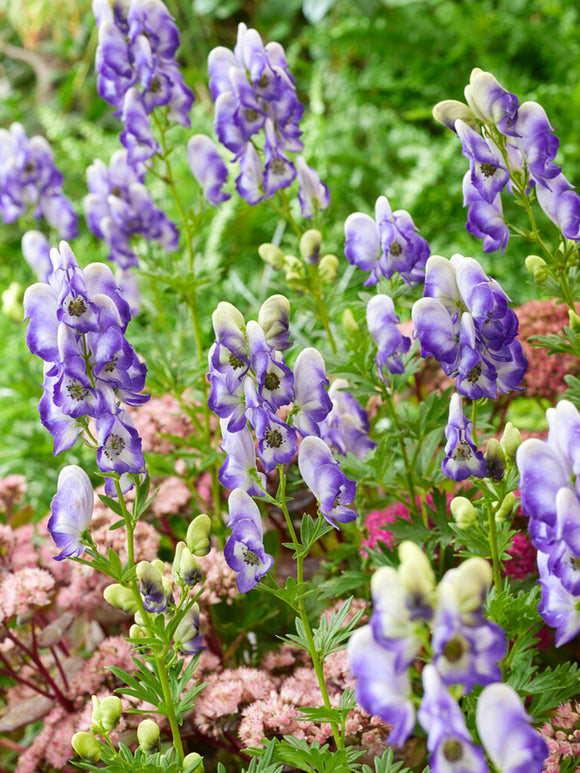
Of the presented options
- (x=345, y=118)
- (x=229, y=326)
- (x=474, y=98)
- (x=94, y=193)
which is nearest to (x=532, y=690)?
(x=229, y=326)

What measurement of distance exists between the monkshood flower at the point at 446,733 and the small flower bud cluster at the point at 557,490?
0.21m

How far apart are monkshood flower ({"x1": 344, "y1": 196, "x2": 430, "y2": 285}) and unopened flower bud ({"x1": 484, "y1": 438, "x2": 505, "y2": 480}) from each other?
1.43 ft

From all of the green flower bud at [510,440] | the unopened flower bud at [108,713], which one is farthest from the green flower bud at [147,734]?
the green flower bud at [510,440]

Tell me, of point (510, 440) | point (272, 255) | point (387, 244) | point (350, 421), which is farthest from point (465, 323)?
point (272, 255)

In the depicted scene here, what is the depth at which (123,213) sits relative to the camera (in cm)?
225

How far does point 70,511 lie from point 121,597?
140mm

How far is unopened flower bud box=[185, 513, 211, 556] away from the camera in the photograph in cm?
108

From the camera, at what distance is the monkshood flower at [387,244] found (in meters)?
1.38

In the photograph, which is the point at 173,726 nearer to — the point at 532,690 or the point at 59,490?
the point at 59,490

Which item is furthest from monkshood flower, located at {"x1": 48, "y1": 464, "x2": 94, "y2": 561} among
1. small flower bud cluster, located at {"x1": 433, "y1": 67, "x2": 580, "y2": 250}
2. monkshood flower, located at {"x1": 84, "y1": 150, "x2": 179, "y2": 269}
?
monkshood flower, located at {"x1": 84, "y1": 150, "x2": 179, "y2": 269}

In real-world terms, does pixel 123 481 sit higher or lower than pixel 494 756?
lower

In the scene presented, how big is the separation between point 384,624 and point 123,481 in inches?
24.5

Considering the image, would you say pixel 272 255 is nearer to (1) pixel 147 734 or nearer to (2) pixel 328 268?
(2) pixel 328 268

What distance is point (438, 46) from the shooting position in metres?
4.29
